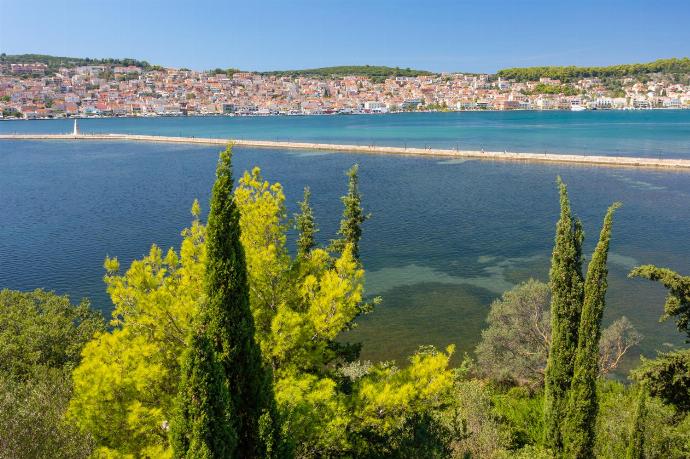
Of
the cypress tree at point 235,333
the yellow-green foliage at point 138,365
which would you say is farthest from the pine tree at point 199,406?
the yellow-green foliage at point 138,365

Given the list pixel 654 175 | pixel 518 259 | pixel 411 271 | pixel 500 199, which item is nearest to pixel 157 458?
pixel 411 271

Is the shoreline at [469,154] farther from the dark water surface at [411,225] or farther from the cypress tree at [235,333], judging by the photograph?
the cypress tree at [235,333]

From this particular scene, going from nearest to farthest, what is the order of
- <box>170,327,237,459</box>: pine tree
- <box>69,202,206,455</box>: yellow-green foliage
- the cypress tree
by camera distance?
1. <box>170,327,237,459</box>: pine tree
2. the cypress tree
3. <box>69,202,206,455</box>: yellow-green foliage

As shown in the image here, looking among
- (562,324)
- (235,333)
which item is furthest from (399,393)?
(562,324)

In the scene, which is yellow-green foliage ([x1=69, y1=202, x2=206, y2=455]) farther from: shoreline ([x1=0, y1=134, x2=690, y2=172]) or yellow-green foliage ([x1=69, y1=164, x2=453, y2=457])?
shoreline ([x1=0, y1=134, x2=690, y2=172])

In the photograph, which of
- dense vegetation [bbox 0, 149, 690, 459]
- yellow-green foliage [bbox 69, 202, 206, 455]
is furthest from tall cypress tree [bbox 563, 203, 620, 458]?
yellow-green foliage [bbox 69, 202, 206, 455]
